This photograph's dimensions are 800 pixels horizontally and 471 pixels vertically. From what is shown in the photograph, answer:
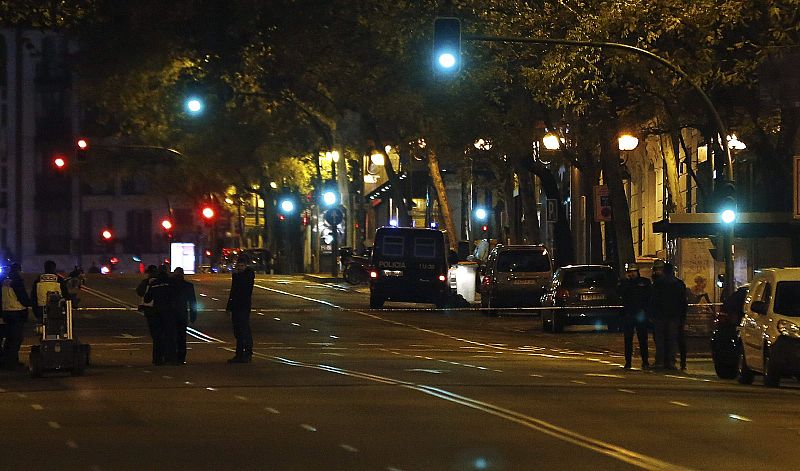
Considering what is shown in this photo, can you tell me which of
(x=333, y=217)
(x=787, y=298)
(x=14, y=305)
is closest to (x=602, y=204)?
(x=787, y=298)

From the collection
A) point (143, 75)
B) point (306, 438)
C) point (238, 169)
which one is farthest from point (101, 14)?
point (306, 438)

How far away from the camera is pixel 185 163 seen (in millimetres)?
75812

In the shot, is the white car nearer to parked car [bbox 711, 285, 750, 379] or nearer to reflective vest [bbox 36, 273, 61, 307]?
parked car [bbox 711, 285, 750, 379]

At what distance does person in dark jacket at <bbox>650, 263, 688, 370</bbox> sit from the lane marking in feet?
17.6

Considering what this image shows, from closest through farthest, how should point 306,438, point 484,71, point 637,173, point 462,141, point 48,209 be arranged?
point 306,438, point 484,71, point 462,141, point 637,173, point 48,209

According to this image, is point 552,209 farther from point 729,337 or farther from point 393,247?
point 729,337

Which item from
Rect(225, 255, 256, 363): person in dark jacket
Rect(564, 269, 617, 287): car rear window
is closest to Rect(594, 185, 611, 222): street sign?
Rect(564, 269, 617, 287): car rear window

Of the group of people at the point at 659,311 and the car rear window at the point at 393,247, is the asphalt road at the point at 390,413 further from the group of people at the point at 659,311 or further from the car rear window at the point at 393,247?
the car rear window at the point at 393,247

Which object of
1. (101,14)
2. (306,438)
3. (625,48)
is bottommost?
(306,438)

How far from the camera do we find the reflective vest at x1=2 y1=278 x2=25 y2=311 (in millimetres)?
26047

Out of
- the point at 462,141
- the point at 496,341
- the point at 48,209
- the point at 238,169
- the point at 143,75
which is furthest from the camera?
the point at 48,209

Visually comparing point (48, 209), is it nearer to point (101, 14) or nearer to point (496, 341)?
point (101, 14)

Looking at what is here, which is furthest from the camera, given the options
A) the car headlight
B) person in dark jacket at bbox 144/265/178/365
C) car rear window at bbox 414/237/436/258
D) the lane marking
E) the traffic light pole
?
car rear window at bbox 414/237/436/258

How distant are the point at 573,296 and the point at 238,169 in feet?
127
